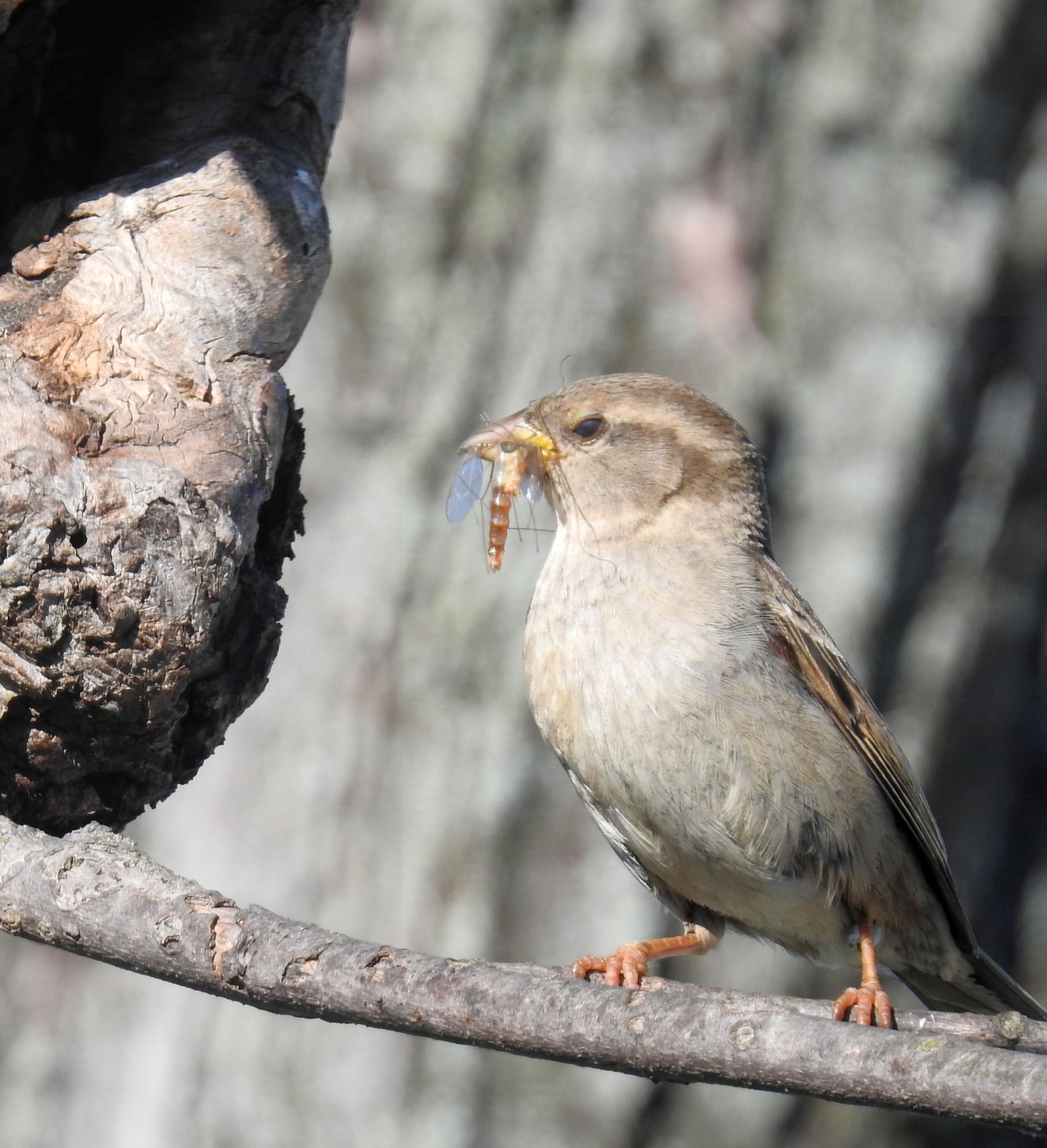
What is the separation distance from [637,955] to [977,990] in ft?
3.32

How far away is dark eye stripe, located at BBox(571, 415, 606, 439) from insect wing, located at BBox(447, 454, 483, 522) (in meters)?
0.25

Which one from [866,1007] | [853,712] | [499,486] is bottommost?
[866,1007]

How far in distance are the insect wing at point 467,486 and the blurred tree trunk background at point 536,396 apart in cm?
174

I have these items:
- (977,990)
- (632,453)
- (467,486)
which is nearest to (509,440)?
(467,486)

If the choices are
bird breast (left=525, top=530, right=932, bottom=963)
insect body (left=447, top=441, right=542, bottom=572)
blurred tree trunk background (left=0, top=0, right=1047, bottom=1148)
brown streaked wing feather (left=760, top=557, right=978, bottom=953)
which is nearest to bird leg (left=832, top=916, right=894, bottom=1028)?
bird breast (left=525, top=530, right=932, bottom=963)

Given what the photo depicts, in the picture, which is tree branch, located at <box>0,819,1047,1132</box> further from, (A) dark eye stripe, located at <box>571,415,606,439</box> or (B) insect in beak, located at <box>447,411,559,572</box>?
(A) dark eye stripe, located at <box>571,415,606,439</box>

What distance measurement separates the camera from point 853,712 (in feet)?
11.0

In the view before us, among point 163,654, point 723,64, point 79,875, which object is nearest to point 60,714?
point 163,654

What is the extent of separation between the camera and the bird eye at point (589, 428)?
3.46 meters

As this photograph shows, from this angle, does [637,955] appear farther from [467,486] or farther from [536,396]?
[536,396]

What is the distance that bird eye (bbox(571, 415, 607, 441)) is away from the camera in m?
3.46

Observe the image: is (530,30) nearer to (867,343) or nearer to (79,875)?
(867,343)

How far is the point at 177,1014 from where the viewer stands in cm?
548

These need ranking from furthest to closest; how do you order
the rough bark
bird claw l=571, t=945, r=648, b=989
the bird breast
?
1. bird claw l=571, t=945, r=648, b=989
2. the bird breast
3. the rough bark
